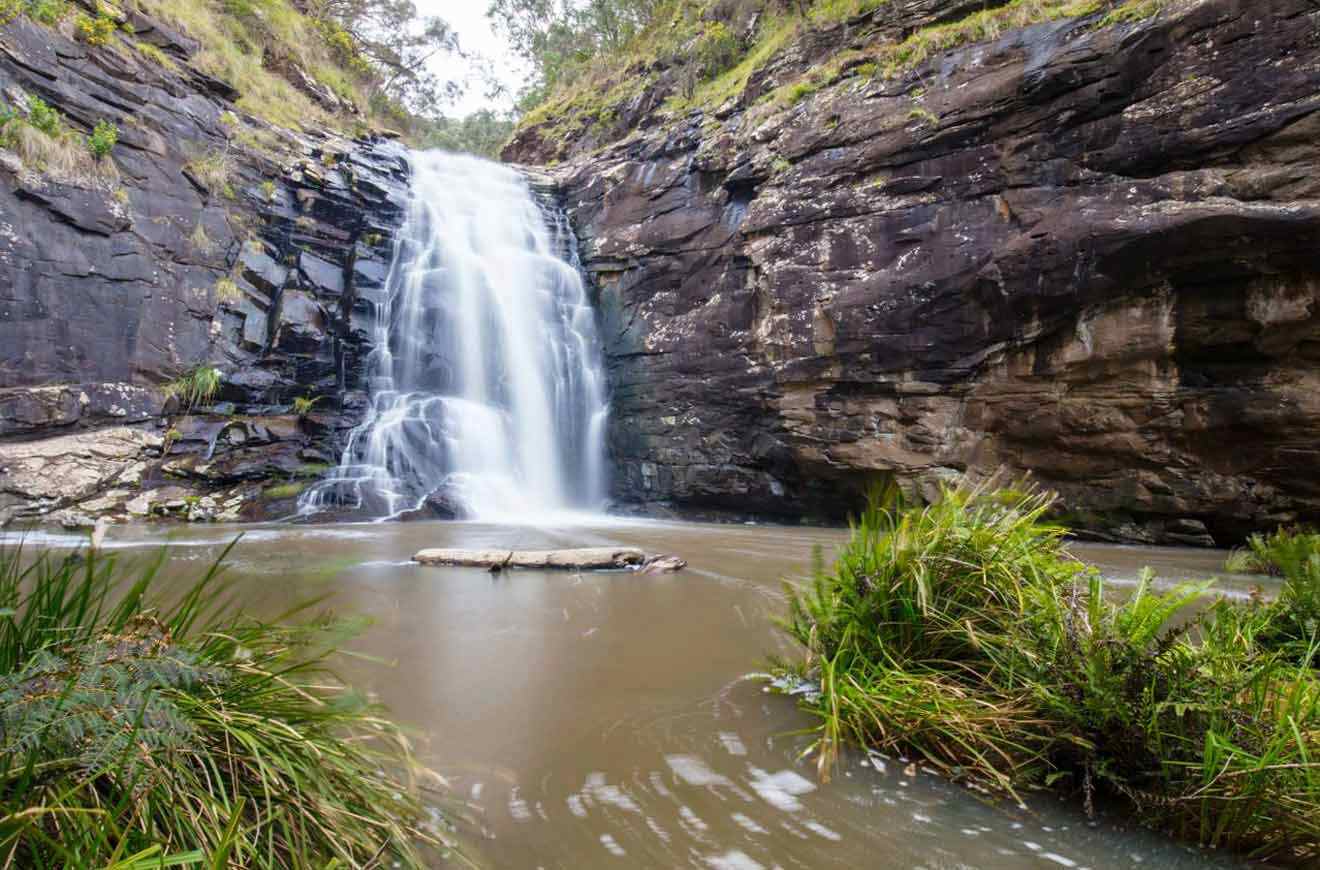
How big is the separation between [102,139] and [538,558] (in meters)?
13.4

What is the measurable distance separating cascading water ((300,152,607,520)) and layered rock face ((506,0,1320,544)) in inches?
64.5

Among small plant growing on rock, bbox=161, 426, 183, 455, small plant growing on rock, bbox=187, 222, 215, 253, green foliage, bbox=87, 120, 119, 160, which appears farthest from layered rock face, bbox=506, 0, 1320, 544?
green foliage, bbox=87, 120, 119, 160

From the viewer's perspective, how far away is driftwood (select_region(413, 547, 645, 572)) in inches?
268

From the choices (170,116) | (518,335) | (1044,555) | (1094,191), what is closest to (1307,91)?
(1094,191)

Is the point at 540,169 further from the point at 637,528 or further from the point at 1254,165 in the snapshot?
the point at 1254,165

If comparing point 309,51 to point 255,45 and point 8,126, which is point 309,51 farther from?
point 8,126

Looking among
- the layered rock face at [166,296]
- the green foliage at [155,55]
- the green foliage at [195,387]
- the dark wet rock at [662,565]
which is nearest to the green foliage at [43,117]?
the layered rock face at [166,296]

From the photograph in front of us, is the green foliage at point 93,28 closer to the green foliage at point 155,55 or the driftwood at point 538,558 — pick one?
the green foliage at point 155,55

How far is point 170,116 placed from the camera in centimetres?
1442

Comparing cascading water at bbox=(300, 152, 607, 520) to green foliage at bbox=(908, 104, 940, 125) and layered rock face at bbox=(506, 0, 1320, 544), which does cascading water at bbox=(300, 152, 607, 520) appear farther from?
green foliage at bbox=(908, 104, 940, 125)

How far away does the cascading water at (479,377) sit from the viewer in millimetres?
13664

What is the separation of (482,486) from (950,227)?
34.5ft

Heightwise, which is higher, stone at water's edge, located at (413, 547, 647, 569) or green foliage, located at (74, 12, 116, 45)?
green foliage, located at (74, 12, 116, 45)

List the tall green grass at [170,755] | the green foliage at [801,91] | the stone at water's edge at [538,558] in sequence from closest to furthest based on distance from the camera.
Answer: the tall green grass at [170,755]
the stone at water's edge at [538,558]
the green foliage at [801,91]
